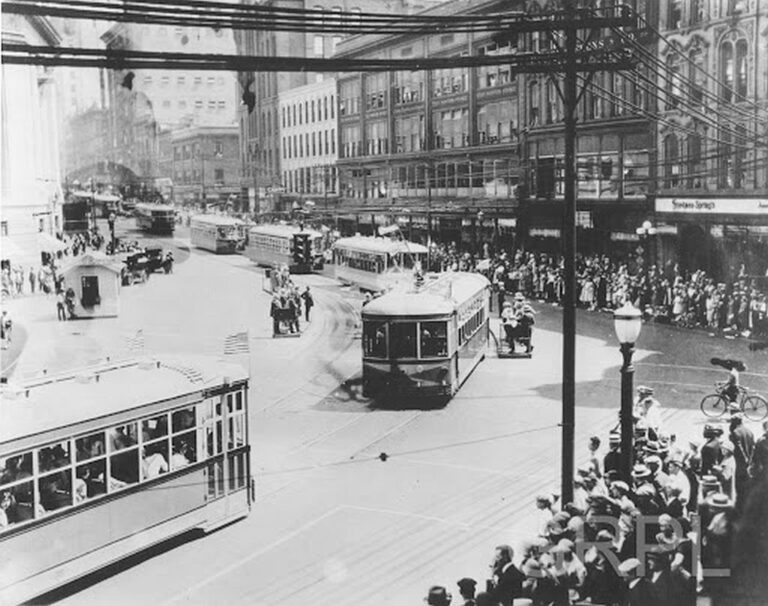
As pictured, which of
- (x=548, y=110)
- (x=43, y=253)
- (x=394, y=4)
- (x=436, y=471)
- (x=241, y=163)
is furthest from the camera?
(x=548, y=110)

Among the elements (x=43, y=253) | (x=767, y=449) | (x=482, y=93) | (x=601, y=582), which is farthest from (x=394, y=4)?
(x=601, y=582)

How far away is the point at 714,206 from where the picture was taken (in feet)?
78.1

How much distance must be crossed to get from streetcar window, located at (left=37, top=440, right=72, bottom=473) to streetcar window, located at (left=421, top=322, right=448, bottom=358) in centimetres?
923

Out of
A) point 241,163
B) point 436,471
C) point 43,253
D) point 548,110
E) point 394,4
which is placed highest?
point 394,4

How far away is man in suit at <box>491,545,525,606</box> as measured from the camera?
23.5 feet

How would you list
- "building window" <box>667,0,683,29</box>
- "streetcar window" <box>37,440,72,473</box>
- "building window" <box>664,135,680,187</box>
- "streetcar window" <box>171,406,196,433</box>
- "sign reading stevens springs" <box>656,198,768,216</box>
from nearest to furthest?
"streetcar window" <box>37,440,72,473</box> < "streetcar window" <box>171,406,196,433</box> < "building window" <box>667,0,683,29</box> < "sign reading stevens springs" <box>656,198,768,216</box> < "building window" <box>664,135,680,187</box>

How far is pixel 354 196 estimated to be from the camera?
35.2 meters

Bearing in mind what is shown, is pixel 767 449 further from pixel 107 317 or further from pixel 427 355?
pixel 107 317

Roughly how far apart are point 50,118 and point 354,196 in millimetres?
22098

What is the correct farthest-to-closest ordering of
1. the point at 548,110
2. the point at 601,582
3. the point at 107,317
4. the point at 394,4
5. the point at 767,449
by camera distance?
the point at 548,110, the point at 394,4, the point at 107,317, the point at 767,449, the point at 601,582

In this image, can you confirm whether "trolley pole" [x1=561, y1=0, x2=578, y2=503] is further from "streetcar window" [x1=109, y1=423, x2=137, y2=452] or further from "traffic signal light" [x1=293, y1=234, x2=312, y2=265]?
"traffic signal light" [x1=293, y1=234, x2=312, y2=265]

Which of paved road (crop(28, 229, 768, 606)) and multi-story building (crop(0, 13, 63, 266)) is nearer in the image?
paved road (crop(28, 229, 768, 606))

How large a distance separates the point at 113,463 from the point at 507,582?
4.49 metres

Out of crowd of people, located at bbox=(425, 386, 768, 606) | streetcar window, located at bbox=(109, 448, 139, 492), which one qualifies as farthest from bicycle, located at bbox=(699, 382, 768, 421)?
streetcar window, located at bbox=(109, 448, 139, 492)
